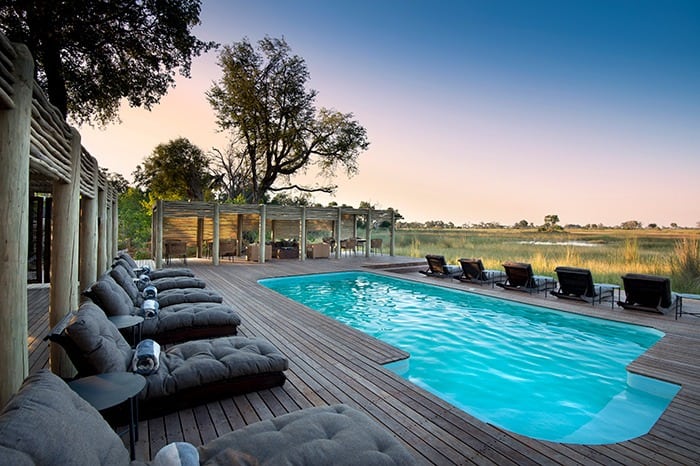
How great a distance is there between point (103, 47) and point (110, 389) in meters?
11.1

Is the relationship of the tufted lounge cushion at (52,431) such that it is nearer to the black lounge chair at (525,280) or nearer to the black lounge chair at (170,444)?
the black lounge chair at (170,444)

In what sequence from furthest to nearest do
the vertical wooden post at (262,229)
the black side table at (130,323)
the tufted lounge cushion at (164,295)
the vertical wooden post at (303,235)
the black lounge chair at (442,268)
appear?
1. the vertical wooden post at (303,235)
2. the vertical wooden post at (262,229)
3. the black lounge chair at (442,268)
4. the tufted lounge cushion at (164,295)
5. the black side table at (130,323)

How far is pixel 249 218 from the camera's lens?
14961mm

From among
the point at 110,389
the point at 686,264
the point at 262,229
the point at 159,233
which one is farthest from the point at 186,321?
the point at 686,264

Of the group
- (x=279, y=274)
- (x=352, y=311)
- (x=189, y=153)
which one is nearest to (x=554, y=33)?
(x=352, y=311)

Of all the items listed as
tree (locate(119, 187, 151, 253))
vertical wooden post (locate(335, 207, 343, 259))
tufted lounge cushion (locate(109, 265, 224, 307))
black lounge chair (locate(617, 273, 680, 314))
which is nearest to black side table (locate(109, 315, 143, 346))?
tufted lounge cushion (locate(109, 265, 224, 307))

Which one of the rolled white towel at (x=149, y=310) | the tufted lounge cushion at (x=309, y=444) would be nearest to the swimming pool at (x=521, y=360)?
the tufted lounge cushion at (x=309, y=444)

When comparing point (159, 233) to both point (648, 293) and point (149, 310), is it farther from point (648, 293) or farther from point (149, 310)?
point (648, 293)

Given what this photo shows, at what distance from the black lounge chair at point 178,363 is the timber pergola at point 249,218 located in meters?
9.76

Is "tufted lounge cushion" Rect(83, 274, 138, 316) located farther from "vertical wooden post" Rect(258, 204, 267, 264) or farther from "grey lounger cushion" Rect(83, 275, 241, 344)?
"vertical wooden post" Rect(258, 204, 267, 264)

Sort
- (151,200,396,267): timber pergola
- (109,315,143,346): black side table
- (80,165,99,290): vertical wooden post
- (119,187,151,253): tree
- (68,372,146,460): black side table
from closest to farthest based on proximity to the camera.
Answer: (68,372,146,460): black side table, (109,315,143,346): black side table, (80,165,99,290): vertical wooden post, (151,200,396,267): timber pergola, (119,187,151,253): tree

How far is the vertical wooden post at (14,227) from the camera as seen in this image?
1.97 metres

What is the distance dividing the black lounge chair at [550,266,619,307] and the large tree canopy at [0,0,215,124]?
12.0 m

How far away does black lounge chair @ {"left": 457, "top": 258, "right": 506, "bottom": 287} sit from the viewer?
29.7 ft
